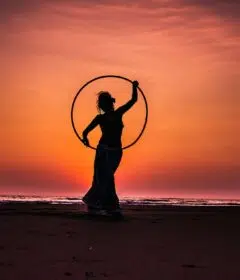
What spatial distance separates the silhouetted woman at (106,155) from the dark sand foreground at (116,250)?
1.73 meters

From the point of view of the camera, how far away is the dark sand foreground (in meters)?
6.83

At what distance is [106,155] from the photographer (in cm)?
1527

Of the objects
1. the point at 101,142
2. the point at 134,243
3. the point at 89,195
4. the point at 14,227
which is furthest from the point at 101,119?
the point at 134,243

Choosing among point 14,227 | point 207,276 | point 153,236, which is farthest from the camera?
point 14,227

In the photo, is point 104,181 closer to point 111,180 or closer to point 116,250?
point 111,180

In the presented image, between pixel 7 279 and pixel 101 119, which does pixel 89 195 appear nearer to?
pixel 101 119

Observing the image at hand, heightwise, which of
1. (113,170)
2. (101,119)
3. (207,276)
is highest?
(101,119)

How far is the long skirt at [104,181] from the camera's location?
49.6 feet

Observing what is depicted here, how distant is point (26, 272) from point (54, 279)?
0.50 meters

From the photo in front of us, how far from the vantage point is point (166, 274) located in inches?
269

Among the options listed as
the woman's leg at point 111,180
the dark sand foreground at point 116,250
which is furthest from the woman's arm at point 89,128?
the dark sand foreground at point 116,250

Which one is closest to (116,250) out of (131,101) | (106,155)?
(131,101)

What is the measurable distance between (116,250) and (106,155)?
6667 mm

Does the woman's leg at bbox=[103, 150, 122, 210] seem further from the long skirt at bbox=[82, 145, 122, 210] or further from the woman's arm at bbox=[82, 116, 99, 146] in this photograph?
the woman's arm at bbox=[82, 116, 99, 146]
